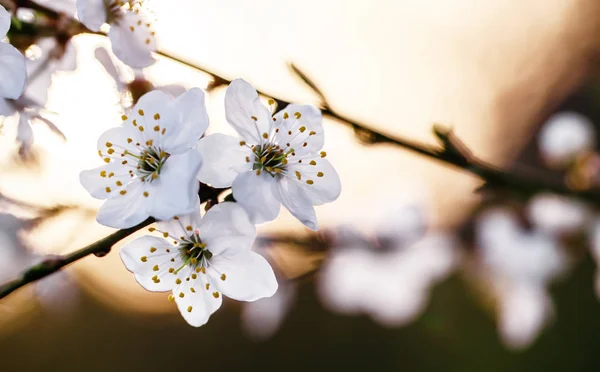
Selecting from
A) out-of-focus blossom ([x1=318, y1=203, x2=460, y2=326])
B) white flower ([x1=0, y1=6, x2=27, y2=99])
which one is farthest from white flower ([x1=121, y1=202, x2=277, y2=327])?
out-of-focus blossom ([x1=318, y1=203, x2=460, y2=326])

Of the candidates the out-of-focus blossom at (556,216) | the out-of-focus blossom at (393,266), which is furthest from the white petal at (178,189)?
the out-of-focus blossom at (556,216)

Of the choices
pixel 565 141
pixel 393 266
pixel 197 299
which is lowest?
pixel 393 266

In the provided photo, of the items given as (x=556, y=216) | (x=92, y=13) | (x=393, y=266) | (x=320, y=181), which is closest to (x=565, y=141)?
(x=556, y=216)

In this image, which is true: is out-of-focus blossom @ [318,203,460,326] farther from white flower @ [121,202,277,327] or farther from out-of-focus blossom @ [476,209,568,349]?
white flower @ [121,202,277,327]

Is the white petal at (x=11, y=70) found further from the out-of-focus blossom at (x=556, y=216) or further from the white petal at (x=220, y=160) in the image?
the out-of-focus blossom at (x=556, y=216)

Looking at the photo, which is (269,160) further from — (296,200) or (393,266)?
(393,266)
